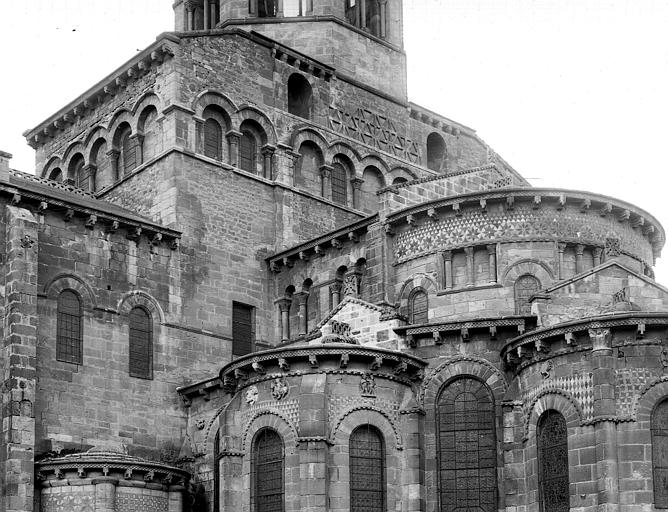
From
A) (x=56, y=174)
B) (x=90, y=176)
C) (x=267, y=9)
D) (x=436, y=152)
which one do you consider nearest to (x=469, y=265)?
(x=90, y=176)

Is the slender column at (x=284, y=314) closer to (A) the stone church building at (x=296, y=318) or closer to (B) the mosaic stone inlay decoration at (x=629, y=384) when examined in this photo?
(A) the stone church building at (x=296, y=318)

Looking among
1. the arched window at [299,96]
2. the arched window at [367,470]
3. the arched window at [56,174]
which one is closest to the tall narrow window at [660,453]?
the arched window at [367,470]

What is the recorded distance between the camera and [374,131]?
201 ft

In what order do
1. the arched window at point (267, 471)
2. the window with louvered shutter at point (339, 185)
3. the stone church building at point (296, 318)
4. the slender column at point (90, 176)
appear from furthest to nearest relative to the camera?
the window with louvered shutter at point (339, 185)
the slender column at point (90, 176)
the arched window at point (267, 471)
the stone church building at point (296, 318)

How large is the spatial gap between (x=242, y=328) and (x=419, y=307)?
8882 millimetres

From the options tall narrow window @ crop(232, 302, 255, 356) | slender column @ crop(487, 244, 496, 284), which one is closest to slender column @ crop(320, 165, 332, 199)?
tall narrow window @ crop(232, 302, 255, 356)

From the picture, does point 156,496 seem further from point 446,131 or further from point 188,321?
point 446,131

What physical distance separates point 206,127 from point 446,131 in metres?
14.0

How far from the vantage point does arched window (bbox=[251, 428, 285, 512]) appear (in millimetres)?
43125

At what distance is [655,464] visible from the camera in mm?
39281

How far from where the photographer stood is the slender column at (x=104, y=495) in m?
43.9

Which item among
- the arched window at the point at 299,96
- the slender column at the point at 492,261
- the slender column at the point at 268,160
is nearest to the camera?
the slender column at the point at 492,261

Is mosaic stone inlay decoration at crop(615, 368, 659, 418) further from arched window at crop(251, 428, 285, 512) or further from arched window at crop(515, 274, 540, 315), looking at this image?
arched window at crop(251, 428, 285, 512)

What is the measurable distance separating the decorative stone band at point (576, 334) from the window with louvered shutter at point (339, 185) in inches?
696
